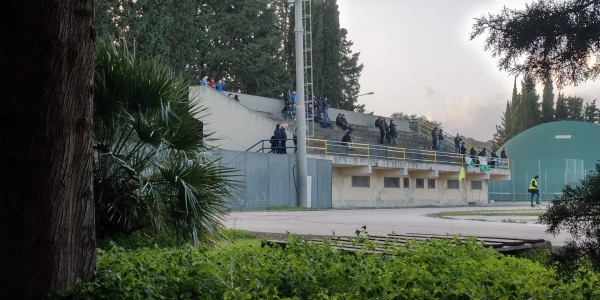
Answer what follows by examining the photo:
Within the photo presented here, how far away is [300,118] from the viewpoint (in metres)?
32.3

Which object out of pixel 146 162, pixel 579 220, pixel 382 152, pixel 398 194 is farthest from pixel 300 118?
pixel 579 220

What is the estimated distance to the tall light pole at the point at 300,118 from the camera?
3190cm

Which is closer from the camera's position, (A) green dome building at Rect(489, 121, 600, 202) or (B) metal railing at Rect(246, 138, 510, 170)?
(B) metal railing at Rect(246, 138, 510, 170)

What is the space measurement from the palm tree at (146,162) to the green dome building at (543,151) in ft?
159

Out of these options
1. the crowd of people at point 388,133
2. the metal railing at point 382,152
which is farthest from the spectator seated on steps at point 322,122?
the crowd of people at point 388,133

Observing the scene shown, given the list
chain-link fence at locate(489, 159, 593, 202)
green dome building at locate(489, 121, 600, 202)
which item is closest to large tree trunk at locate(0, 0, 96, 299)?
chain-link fence at locate(489, 159, 593, 202)

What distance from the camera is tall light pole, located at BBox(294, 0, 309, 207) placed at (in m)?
31.9

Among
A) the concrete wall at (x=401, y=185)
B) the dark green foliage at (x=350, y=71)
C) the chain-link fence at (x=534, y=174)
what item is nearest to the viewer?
the concrete wall at (x=401, y=185)

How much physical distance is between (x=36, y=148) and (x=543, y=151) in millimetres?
62462

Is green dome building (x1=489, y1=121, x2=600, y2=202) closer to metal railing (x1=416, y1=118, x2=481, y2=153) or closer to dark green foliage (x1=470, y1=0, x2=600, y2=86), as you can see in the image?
metal railing (x1=416, y1=118, x2=481, y2=153)

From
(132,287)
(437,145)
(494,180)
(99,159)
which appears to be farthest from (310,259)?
(494,180)

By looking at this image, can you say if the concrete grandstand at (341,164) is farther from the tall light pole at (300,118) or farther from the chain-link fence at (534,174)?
the chain-link fence at (534,174)

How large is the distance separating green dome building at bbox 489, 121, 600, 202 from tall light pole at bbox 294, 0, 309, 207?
85.8 feet

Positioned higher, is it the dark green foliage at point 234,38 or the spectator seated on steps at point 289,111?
the dark green foliage at point 234,38
